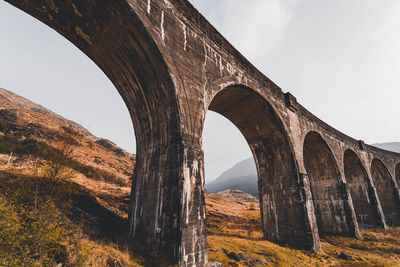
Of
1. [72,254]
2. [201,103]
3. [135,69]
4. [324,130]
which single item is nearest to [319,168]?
[324,130]

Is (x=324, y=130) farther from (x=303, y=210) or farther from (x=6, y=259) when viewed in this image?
(x=6, y=259)

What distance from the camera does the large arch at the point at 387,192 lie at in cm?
1995

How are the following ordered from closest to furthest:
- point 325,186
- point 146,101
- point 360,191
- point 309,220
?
point 146,101
point 309,220
point 325,186
point 360,191

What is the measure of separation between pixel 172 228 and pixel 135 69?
4621 millimetres

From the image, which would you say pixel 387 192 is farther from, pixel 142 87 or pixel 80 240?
pixel 80 240

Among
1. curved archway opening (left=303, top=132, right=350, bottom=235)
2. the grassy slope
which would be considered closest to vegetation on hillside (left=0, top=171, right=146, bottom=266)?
the grassy slope

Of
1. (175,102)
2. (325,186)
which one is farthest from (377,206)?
(175,102)

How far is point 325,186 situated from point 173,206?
561 inches

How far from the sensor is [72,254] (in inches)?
149

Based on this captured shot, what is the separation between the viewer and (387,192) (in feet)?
68.4

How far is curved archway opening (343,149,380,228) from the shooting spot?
16.8 meters

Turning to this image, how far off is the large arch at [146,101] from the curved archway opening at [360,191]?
59.7 ft

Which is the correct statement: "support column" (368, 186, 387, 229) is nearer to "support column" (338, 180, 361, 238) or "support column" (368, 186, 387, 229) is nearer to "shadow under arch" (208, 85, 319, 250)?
"support column" (338, 180, 361, 238)

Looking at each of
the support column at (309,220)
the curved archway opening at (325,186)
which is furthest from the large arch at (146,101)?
the curved archway opening at (325,186)
